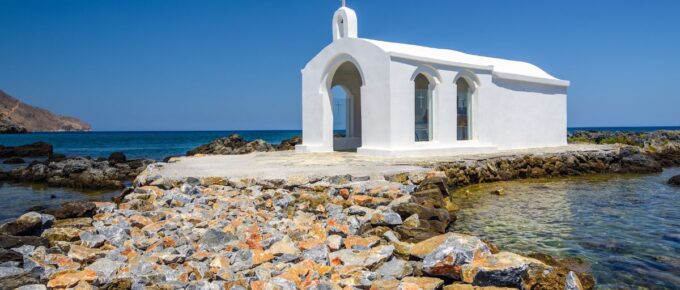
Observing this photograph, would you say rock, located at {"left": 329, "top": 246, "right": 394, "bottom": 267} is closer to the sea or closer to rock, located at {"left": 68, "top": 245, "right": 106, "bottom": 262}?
the sea

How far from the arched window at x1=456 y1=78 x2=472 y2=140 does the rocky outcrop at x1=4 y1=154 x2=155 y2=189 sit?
1272 cm

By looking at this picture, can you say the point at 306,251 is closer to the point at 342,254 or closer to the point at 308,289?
the point at 342,254

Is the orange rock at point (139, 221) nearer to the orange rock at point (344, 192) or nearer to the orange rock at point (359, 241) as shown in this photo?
the orange rock at point (359, 241)

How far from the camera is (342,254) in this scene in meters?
5.54

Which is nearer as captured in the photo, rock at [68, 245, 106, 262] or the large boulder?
rock at [68, 245, 106, 262]

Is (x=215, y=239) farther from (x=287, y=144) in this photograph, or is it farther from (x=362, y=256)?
(x=287, y=144)

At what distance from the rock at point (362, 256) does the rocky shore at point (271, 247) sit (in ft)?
0.04

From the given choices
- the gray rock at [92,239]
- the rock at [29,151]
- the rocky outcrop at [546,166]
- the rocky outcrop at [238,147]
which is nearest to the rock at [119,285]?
the gray rock at [92,239]

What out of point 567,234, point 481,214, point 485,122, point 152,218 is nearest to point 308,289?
point 152,218

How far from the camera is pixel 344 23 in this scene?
53.8 ft

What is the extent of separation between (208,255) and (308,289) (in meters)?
1.53

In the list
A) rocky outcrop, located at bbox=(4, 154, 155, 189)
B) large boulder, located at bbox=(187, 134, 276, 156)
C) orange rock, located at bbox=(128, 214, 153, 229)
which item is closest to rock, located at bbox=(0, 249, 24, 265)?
orange rock, located at bbox=(128, 214, 153, 229)

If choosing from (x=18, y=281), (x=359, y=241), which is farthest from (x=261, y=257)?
(x=18, y=281)

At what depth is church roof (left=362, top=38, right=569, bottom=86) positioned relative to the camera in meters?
15.2
